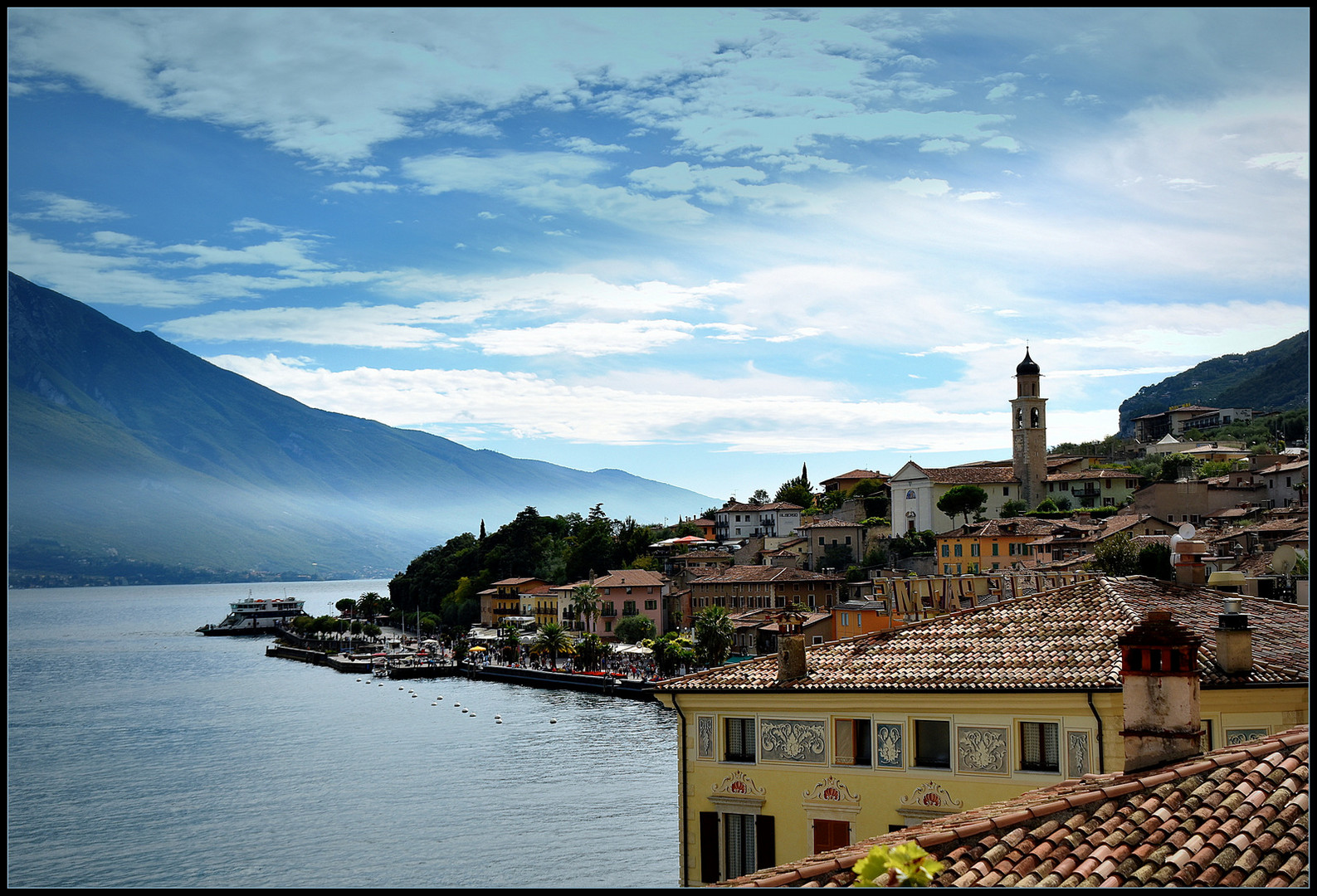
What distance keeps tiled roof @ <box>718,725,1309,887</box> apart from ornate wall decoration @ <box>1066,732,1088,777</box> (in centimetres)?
599

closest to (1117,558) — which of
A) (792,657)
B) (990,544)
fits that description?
(990,544)

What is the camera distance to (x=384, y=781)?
5697 centimetres

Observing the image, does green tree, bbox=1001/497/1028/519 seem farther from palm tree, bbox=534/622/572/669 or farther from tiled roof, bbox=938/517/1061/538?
palm tree, bbox=534/622/572/669

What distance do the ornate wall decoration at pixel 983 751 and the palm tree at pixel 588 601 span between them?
96982 millimetres

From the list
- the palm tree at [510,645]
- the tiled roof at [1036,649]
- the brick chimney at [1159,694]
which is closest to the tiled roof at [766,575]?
the palm tree at [510,645]

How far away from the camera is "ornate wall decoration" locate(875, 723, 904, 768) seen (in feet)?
55.4

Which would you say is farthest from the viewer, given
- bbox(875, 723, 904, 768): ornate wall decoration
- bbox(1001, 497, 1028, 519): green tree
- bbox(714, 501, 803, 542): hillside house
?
bbox(714, 501, 803, 542): hillside house

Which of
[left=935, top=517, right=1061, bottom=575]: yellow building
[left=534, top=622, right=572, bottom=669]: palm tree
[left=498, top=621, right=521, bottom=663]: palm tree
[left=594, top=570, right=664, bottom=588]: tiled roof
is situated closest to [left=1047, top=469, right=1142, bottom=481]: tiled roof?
[left=935, top=517, right=1061, bottom=575]: yellow building

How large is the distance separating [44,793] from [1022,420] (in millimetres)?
88998

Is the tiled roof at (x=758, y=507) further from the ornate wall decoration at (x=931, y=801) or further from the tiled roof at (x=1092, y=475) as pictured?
the ornate wall decoration at (x=931, y=801)

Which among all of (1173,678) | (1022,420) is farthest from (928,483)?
(1173,678)

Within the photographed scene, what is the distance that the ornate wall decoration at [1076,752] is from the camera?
50.3 feet

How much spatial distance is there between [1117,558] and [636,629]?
57951mm

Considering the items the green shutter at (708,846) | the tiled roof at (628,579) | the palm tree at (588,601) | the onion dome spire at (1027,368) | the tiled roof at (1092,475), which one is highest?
Answer: the onion dome spire at (1027,368)
